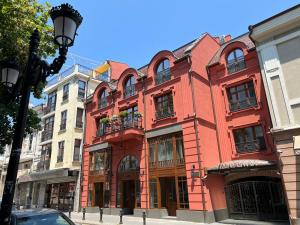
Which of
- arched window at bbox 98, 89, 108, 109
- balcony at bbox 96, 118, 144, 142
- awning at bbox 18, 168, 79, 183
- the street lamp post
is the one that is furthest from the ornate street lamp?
awning at bbox 18, 168, 79, 183

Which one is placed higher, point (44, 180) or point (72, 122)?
point (72, 122)

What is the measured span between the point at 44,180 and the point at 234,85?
963 inches

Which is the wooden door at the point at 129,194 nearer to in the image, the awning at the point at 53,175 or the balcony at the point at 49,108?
the awning at the point at 53,175

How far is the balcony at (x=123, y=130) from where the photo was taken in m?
20.5

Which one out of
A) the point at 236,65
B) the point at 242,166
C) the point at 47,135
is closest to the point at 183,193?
the point at 242,166

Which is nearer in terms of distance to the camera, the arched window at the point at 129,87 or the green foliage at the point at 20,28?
the green foliage at the point at 20,28

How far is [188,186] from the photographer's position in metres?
→ 17.1

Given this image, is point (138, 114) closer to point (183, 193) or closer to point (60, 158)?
point (183, 193)

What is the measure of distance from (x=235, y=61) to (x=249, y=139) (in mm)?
5966

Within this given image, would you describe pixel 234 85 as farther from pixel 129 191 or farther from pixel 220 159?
pixel 129 191

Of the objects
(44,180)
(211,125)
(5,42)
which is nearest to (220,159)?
(211,125)

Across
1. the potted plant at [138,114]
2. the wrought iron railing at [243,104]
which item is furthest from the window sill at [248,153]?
the potted plant at [138,114]

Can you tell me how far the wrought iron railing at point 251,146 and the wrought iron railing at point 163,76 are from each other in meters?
7.41

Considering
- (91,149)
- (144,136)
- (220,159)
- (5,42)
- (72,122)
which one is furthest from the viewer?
(72,122)
